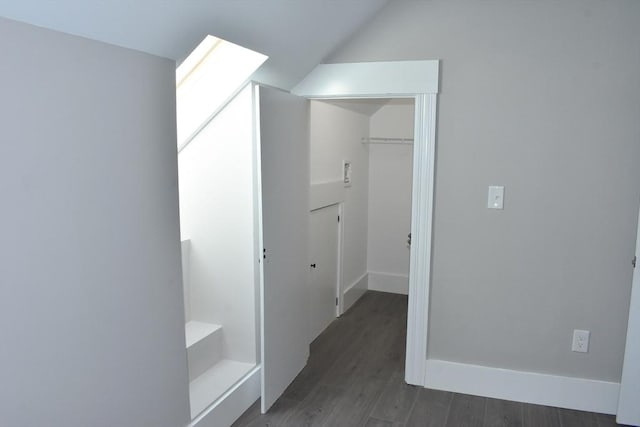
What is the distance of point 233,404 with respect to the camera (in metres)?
2.61

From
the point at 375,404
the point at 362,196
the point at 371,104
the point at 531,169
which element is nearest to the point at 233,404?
the point at 375,404

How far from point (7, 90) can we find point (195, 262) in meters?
1.79

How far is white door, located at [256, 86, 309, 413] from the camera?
8.61ft

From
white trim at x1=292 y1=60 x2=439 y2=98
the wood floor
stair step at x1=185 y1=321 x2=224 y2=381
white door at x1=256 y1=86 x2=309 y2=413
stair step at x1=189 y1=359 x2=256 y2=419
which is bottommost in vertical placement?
the wood floor

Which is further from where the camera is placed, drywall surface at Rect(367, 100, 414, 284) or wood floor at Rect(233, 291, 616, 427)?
drywall surface at Rect(367, 100, 414, 284)

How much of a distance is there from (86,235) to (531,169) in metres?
2.29

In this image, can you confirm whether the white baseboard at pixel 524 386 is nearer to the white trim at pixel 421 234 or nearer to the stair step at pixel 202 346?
the white trim at pixel 421 234

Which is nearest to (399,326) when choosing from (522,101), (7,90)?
(522,101)

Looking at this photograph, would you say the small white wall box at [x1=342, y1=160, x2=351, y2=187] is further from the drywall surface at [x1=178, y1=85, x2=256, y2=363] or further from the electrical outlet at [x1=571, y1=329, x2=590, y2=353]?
the electrical outlet at [x1=571, y1=329, x2=590, y2=353]

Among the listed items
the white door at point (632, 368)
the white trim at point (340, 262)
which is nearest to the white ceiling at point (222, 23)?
the white trim at point (340, 262)

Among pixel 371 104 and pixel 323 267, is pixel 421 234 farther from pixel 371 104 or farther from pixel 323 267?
pixel 371 104

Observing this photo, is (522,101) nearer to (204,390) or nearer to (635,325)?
(635,325)

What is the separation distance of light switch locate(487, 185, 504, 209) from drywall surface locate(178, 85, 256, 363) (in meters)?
1.39

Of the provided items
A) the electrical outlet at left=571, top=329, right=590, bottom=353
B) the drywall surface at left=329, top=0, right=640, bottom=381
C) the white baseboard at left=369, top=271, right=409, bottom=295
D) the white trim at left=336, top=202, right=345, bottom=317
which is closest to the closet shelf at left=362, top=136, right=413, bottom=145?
the white trim at left=336, top=202, right=345, bottom=317
